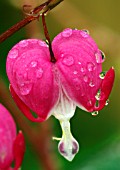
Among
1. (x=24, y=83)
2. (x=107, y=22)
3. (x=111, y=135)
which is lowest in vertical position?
(x=111, y=135)

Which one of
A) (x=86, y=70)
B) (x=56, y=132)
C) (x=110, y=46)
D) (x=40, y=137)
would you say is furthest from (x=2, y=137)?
(x=56, y=132)

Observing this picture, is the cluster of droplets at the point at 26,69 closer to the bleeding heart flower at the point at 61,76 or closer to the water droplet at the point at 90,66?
the bleeding heart flower at the point at 61,76

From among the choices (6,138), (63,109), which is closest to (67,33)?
(63,109)

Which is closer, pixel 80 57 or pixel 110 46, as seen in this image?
pixel 80 57

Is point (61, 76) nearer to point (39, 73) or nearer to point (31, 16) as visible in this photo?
point (39, 73)

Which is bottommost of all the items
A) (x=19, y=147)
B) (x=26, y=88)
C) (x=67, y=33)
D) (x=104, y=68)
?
(x=104, y=68)

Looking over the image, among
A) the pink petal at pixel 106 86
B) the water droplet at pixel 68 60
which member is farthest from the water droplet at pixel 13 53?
the pink petal at pixel 106 86

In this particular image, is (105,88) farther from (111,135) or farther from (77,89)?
(111,135)
